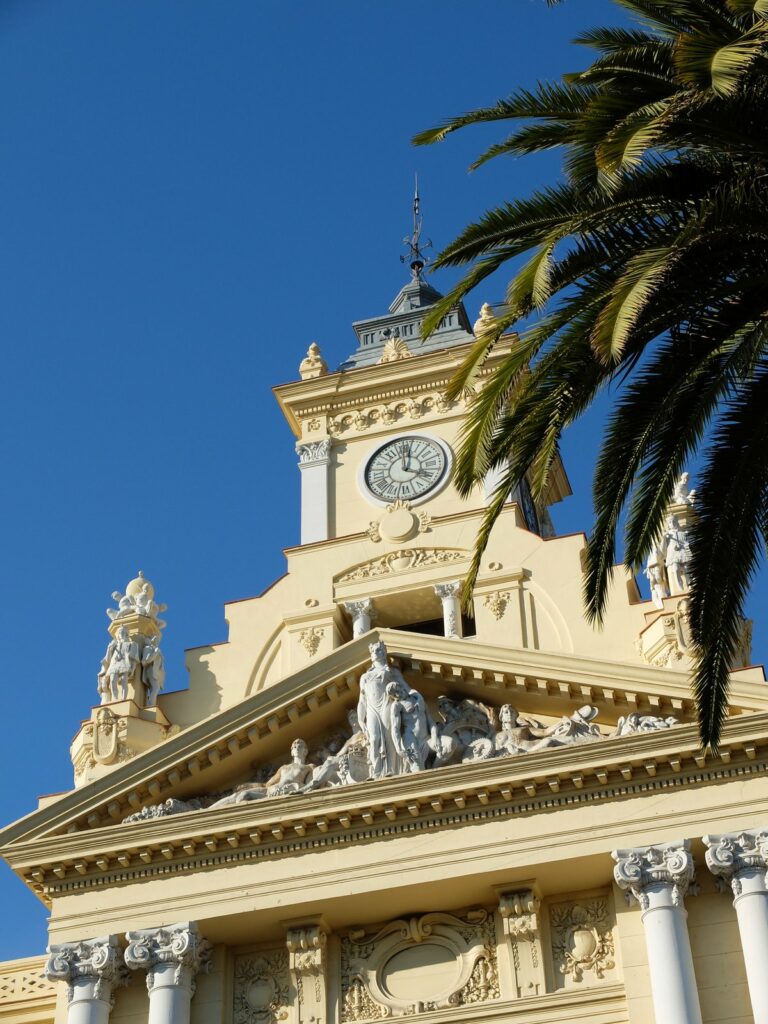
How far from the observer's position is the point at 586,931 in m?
24.6

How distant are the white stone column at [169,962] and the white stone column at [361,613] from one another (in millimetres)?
6492

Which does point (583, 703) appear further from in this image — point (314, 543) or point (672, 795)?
point (314, 543)

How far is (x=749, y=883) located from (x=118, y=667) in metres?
10.9

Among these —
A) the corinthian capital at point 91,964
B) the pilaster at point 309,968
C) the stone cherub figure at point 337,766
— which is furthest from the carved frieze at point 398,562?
the corinthian capital at point 91,964

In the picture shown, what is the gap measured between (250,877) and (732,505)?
11.4m

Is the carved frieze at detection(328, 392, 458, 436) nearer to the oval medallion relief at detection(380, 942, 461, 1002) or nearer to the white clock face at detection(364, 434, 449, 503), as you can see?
the white clock face at detection(364, 434, 449, 503)

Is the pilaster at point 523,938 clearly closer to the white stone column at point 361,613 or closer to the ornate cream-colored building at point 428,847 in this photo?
the ornate cream-colored building at point 428,847

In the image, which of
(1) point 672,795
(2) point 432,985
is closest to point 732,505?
(1) point 672,795

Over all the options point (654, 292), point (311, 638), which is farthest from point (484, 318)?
point (654, 292)

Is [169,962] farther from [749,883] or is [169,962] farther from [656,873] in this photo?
[749,883]

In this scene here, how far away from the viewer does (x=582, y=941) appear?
2453cm

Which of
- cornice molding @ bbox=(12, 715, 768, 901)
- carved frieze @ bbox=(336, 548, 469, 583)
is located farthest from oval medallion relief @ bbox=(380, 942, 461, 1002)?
carved frieze @ bbox=(336, 548, 469, 583)

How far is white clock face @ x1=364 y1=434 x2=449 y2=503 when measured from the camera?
32312 millimetres

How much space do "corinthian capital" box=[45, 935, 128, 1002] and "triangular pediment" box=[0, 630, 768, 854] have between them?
1688mm
